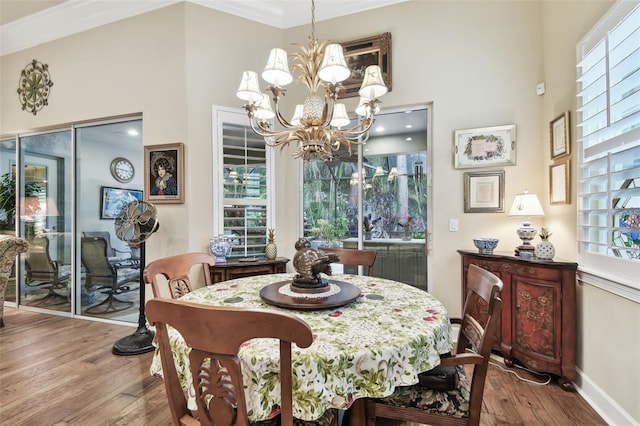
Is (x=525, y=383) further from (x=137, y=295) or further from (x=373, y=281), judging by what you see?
(x=137, y=295)

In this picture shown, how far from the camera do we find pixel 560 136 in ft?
7.98

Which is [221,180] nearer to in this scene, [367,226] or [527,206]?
[367,226]

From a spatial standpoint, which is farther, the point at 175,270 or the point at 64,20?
the point at 64,20

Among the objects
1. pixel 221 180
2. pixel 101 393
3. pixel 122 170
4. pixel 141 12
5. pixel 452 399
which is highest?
pixel 141 12

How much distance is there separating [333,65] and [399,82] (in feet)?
5.73

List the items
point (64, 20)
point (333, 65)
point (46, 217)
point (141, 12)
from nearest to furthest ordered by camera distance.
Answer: point (333, 65), point (141, 12), point (64, 20), point (46, 217)

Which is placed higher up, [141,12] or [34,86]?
[141,12]

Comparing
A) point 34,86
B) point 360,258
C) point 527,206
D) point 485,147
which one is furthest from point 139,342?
point 485,147

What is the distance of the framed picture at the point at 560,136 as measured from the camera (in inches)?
91.4

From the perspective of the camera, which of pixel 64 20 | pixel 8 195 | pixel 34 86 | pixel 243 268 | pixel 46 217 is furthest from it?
pixel 8 195

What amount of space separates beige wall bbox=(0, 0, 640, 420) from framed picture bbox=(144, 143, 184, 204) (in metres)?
0.09

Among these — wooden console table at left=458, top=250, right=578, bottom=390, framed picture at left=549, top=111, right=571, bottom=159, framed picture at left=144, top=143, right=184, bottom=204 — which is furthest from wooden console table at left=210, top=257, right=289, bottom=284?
framed picture at left=549, top=111, right=571, bottom=159

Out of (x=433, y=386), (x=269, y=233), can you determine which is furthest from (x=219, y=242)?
(x=433, y=386)

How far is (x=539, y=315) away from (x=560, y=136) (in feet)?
4.62
